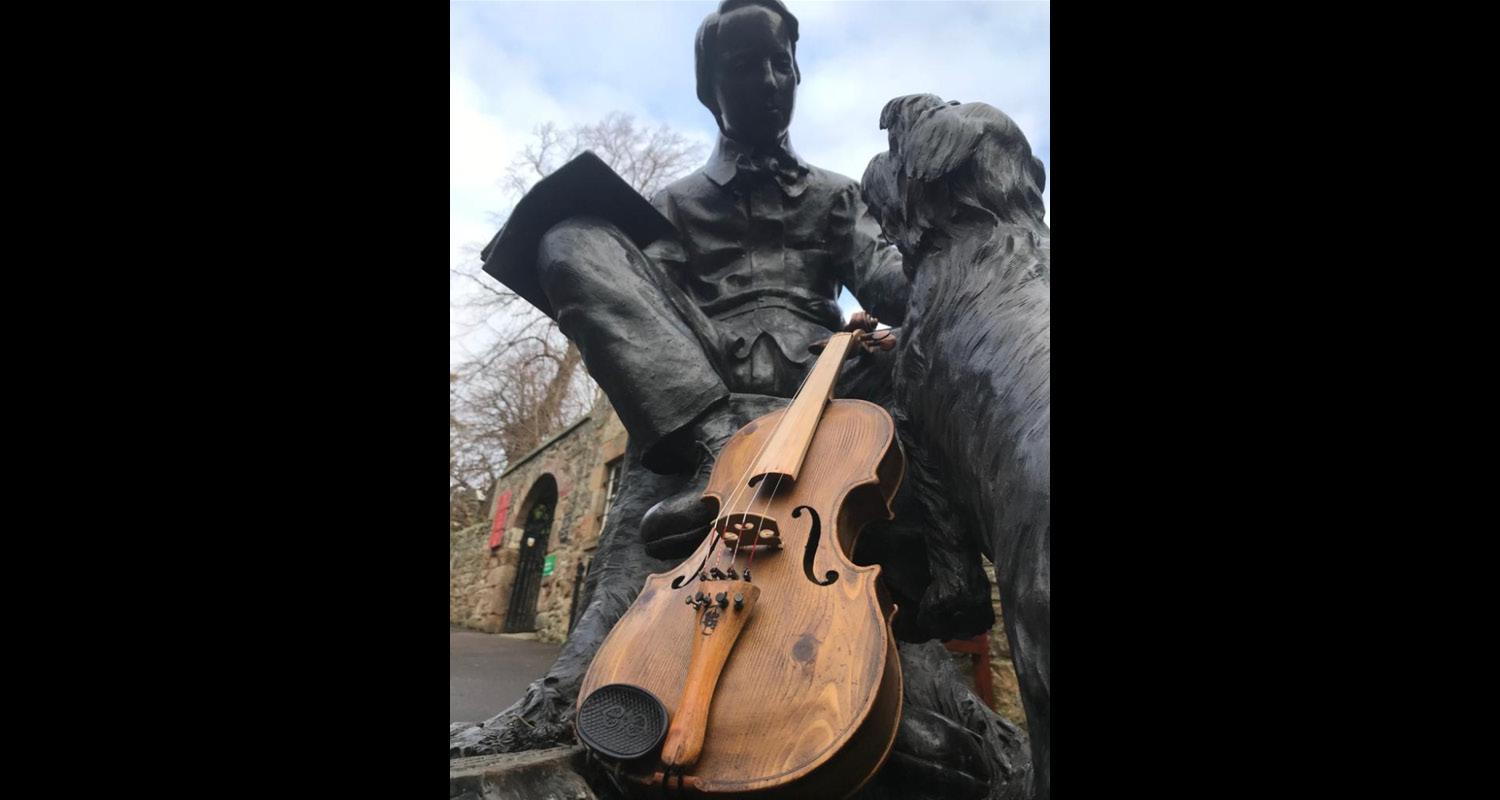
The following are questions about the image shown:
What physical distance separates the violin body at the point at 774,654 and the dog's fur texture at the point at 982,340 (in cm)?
14

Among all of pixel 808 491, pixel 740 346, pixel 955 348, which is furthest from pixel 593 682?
pixel 740 346

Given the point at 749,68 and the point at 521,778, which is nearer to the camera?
the point at 521,778

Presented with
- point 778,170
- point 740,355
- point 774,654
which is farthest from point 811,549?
point 778,170

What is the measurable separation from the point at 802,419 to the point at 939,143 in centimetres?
44

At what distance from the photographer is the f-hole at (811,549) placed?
0.94 meters

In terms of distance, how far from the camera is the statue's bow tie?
1.85m

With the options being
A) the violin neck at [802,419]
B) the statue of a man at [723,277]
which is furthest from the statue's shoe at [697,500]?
the violin neck at [802,419]

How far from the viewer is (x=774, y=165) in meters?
1.86

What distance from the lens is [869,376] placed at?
151 cm

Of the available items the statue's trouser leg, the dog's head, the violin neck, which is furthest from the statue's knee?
the dog's head

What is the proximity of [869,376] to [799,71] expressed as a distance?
769 millimetres

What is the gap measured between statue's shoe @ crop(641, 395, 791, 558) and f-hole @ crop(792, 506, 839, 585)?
0.18 meters

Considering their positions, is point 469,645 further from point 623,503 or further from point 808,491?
point 808,491

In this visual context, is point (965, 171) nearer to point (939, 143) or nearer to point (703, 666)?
point (939, 143)
